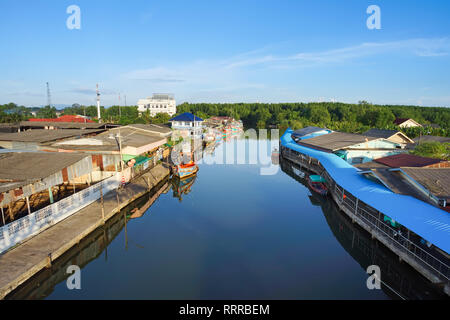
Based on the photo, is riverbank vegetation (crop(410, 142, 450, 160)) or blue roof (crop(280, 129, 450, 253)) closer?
blue roof (crop(280, 129, 450, 253))

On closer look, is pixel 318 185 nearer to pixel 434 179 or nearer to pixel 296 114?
pixel 434 179

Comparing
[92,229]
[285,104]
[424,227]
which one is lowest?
[92,229]

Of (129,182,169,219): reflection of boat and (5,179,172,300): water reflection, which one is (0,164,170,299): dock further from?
(129,182,169,219): reflection of boat

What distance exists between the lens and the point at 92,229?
1559cm

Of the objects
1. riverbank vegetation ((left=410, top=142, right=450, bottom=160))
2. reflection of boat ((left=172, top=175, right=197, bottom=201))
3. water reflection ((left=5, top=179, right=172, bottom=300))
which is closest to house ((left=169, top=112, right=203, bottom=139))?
reflection of boat ((left=172, top=175, right=197, bottom=201))

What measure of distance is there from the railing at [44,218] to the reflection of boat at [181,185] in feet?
23.9

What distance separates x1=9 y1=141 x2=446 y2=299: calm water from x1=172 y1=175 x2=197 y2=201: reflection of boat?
163 inches

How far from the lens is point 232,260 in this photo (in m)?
13.9

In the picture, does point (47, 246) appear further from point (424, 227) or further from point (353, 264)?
point (424, 227)

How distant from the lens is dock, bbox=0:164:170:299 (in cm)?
1055
